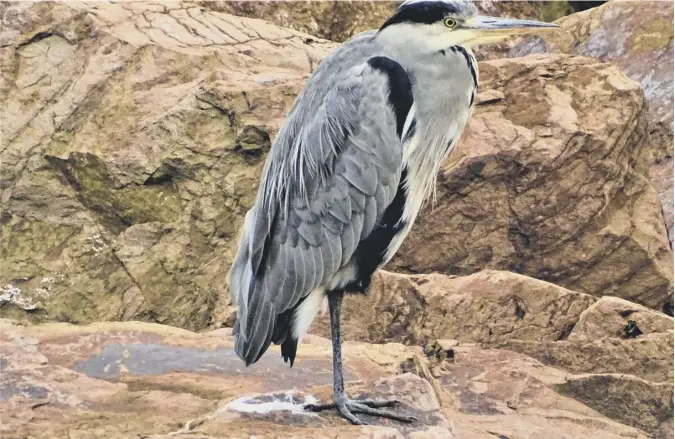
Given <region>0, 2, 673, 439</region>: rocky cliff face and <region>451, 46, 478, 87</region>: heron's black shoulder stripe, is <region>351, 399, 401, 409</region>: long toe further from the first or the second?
<region>451, 46, 478, 87</region>: heron's black shoulder stripe

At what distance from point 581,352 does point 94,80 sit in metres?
3.58

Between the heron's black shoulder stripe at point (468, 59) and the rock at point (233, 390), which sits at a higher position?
the heron's black shoulder stripe at point (468, 59)

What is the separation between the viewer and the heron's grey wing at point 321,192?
13.6ft

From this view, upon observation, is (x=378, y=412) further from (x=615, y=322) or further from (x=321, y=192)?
(x=615, y=322)

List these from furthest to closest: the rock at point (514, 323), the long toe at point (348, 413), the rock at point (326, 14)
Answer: the rock at point (326, 14)
the rock at point (514, 323)
the long toe at point (348, 413)

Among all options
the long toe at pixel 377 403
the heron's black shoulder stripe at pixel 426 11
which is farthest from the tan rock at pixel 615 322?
the heron's black shoulder stripe at pixel 426 11

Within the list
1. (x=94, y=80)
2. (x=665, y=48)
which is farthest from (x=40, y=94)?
(x=665, y=48)

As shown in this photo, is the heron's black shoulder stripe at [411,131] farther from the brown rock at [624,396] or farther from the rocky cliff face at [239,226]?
the brown rock at [624,396]

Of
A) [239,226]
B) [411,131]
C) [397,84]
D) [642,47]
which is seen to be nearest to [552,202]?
[239,226]

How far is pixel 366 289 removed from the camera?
4395 mm

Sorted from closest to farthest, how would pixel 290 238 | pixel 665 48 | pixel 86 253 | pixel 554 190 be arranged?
pixel 290 238 → pixel 86 253 → pixel 554 190 → pixel 665 48

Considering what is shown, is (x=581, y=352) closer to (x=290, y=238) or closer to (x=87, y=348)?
(x=290, y=238)

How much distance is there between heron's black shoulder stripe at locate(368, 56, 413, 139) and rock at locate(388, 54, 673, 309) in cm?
279

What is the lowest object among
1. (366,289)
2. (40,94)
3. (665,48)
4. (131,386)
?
(131,386)
